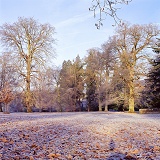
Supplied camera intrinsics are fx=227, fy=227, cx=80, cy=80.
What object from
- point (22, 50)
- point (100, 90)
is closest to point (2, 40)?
point (22, 50)

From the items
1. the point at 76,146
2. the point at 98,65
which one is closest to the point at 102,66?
the point at 98,65

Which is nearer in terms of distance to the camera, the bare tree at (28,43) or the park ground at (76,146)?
the park ground at (76,146)

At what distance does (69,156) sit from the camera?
4871mm

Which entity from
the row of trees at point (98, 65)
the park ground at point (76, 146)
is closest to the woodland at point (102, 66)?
the row of trees at point (98, 65)

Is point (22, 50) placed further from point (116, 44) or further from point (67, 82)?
point (67, 82)

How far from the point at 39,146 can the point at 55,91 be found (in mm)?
36283

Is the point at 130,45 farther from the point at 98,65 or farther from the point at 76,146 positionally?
the point at 76,146

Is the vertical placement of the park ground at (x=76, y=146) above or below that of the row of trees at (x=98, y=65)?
below

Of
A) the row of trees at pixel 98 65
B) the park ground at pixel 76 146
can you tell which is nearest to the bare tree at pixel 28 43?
the row of trees at pixel 98 65

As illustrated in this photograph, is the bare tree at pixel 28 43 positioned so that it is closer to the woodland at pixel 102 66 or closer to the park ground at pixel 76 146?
the woodland at pixel 102 66

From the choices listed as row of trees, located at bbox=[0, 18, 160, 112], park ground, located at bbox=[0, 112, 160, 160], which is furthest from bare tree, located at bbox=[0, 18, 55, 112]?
park ground, located at bbox=[0, 112, 160, 160]

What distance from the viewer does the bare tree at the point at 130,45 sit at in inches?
1024

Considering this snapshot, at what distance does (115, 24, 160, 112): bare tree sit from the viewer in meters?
26.0

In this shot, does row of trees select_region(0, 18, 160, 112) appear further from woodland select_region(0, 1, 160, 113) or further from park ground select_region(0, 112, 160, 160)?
park ground select_region(0, 112, 160, 160)
